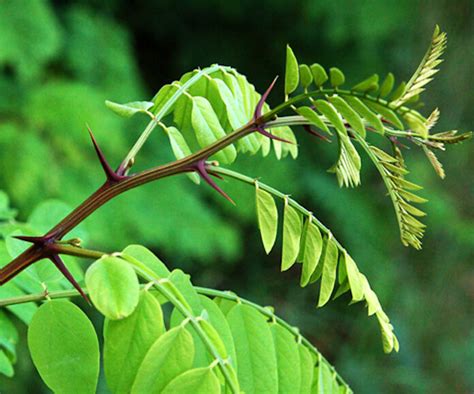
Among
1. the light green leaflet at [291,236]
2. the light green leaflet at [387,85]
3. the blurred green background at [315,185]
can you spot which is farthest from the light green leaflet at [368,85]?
the blurred green background at [315,185]

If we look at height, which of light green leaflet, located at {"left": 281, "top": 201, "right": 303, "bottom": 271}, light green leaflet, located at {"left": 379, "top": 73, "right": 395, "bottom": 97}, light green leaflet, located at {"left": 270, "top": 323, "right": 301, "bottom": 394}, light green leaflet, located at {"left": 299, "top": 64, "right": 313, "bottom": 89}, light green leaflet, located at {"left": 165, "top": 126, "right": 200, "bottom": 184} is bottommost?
light green leaflet, located at {"left": 270, "top": 323, "right": 301, "bottom": 394}

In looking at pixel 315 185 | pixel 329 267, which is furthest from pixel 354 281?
pixel 315 185

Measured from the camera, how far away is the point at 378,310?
51 centimetres

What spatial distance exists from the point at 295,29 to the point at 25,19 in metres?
1.36

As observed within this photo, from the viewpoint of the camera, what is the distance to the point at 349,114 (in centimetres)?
45

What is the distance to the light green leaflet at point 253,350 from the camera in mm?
521

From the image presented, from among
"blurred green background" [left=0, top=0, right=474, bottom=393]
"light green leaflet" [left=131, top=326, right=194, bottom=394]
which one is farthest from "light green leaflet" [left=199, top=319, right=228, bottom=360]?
"blurred green background" [left=0, top=0, right=474, bottom=393]

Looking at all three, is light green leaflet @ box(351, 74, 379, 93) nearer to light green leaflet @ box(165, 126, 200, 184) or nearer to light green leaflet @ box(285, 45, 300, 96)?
light green leaflet @ box(285, 45, 300, 96)

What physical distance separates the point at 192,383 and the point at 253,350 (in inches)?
4.2

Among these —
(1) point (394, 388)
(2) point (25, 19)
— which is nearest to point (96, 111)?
(2) point (25, 19)

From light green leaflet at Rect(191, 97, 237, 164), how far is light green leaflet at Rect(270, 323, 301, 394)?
136 millimetres

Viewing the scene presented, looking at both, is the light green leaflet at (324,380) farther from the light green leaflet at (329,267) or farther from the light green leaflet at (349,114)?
the light green leaflet at (349,114)

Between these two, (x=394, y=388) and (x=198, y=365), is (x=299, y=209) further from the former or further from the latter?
(x=394, y=388)

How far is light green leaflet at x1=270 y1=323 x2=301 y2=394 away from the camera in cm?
54
